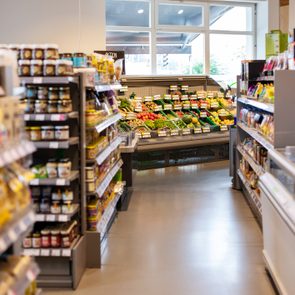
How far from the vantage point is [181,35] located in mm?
11453

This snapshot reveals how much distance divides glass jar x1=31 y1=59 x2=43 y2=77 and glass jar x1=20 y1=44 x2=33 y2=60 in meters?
0.09

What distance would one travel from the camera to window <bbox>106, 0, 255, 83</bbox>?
10859 mm

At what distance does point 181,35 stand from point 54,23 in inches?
132

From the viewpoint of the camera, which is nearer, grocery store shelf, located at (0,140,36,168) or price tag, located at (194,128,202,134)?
grocery store shelf, located at (0,140,36,168)

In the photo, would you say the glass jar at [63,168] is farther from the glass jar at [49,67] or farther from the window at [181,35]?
the window at [181,35]

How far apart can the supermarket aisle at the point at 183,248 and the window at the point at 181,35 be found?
4323mm

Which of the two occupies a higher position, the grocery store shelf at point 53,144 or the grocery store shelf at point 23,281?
the grocery store shelf at point 53,144

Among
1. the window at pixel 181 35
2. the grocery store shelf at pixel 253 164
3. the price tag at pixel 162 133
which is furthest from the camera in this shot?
the window at pixel 181 35

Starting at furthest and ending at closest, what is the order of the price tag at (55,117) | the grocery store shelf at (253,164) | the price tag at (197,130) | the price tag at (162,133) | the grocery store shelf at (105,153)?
the price tag at (197,130) → the price tag at (162,133) → the grocery store shelf at (253,164) → the grocery store shelf at (105,153) → the price tag at (55,117)

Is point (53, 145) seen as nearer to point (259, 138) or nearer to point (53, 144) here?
point (53, 144)

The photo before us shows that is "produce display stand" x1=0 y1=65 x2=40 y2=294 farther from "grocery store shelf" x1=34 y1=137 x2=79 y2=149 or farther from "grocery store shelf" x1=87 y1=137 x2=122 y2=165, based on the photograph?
"grocery store shelf" x1=87 y1=137 x2=122 y2=165

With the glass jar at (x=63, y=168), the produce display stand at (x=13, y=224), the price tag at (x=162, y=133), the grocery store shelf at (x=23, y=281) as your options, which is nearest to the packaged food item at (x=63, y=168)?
the glass jar at (x=63, y=168)

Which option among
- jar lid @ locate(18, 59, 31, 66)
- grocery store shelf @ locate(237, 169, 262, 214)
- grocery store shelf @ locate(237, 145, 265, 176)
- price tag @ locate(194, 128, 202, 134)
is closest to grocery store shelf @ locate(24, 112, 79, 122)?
jar lid @ locate(18, 59, 31, 66)

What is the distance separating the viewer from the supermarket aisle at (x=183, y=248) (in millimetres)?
3904
